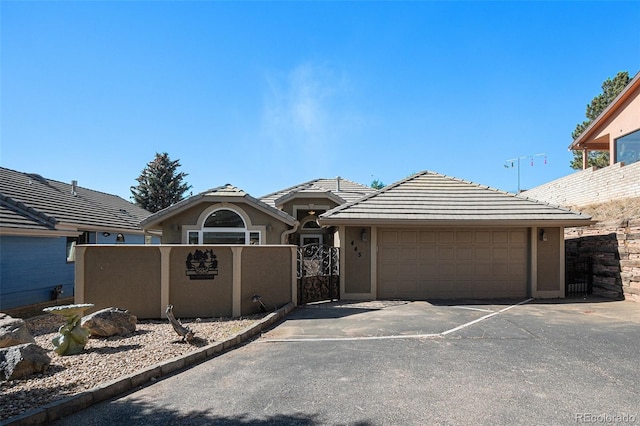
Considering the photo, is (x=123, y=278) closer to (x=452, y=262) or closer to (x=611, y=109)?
(x=452, y=262)

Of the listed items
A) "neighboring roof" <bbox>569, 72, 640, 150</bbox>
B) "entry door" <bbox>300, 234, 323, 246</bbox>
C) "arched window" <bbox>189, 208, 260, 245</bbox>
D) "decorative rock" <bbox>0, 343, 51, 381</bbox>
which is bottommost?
"decorative rock" <bbox>0, 343, 51, 381</bbox>

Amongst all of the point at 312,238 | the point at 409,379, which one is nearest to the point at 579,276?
the point at 312,238

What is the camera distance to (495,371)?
499cm

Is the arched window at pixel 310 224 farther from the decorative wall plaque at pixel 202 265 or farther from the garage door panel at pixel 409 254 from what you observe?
the decorative wall plaque at pixel 202 265

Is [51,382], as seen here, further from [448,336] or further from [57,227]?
[57,227]

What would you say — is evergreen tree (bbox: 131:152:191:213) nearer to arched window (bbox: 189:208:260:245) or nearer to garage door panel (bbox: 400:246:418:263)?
arched window (bbox: 189:208:260:245)

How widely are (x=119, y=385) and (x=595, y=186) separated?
18636 mm

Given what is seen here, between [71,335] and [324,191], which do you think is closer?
[71,335]

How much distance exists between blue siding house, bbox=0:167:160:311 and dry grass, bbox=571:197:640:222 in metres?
18.1

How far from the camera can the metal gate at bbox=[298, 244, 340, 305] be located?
10.3 m

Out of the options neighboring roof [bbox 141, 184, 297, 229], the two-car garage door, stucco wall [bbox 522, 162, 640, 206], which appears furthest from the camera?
stucco wall [bbox 522, 162, 640, 206]

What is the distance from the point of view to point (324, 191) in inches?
645

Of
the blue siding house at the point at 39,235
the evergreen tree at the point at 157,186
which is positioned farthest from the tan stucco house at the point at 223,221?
the evergreen tree at the point at 157,186

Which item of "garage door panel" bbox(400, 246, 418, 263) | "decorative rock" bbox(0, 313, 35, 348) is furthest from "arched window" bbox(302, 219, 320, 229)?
"decorative rock" bbox(0, 313, 35, 348)
